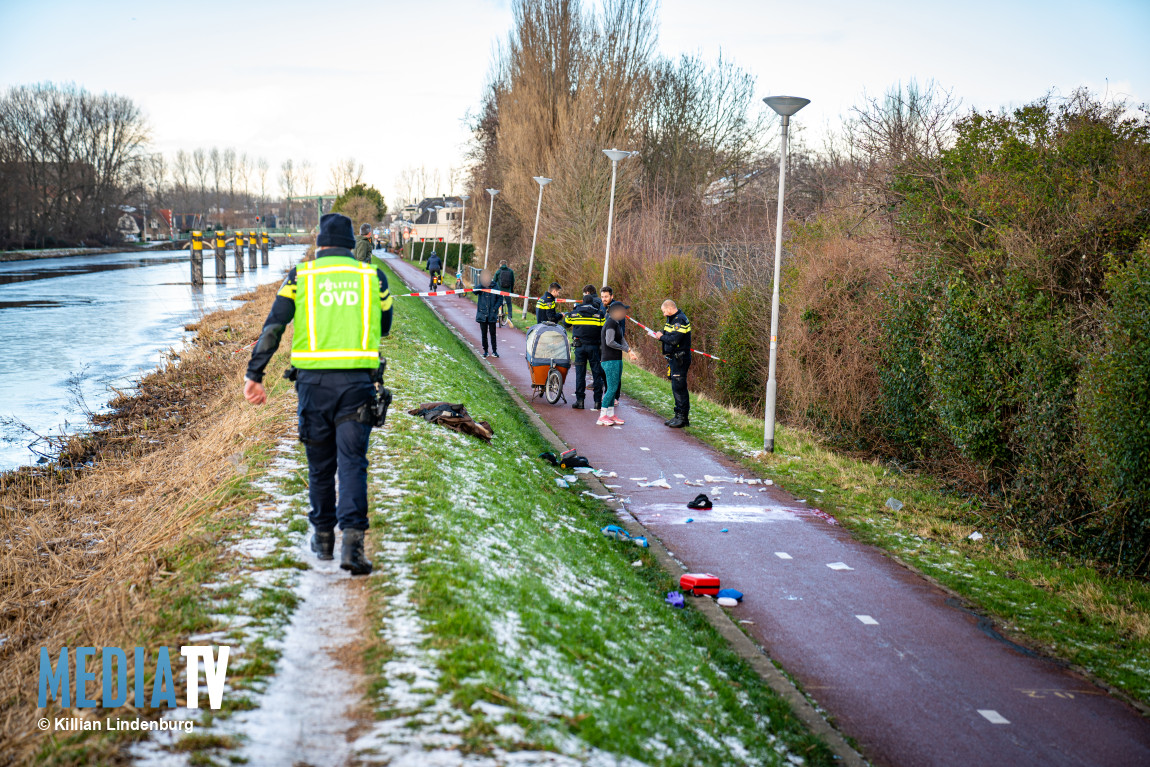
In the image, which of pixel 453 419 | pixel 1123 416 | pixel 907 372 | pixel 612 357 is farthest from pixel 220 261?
pixel 1123 416

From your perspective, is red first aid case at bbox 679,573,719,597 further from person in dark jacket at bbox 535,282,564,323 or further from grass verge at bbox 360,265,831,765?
person in dark jacket at bbox 535,282,564,323

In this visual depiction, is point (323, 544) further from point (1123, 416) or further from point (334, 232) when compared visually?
point (1123, 416)

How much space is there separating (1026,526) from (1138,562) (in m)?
1.40

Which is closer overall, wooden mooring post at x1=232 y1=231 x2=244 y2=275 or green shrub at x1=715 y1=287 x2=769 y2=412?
green shrub at x1=715 y1=287 x2=769 y2=412

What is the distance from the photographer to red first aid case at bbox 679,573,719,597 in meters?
7.01

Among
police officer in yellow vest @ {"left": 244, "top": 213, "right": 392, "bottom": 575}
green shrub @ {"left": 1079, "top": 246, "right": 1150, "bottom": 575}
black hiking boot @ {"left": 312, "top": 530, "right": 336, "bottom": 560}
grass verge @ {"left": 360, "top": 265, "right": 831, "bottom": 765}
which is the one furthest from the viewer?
green shrub @ {"left": 1079, "top": 246, "right": 1150, "bottom": 575}

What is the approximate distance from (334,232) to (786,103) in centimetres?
779

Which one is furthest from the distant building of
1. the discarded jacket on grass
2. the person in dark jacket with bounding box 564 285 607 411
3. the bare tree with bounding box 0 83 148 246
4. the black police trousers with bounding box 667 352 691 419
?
the discarded jacket on grass

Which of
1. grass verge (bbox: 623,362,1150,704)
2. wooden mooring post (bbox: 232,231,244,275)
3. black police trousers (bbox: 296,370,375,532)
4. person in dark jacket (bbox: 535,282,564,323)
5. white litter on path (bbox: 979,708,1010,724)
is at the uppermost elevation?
wooden mooring post (bbox: 232,231,244,275)

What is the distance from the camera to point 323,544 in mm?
5559

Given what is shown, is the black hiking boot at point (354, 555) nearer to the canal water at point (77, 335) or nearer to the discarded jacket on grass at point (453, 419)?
the discarded jacket on grass at point (453, 419)

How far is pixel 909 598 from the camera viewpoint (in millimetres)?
7148

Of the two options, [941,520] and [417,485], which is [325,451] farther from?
[941,520]

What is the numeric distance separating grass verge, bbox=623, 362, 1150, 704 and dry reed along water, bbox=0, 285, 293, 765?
240 inches
